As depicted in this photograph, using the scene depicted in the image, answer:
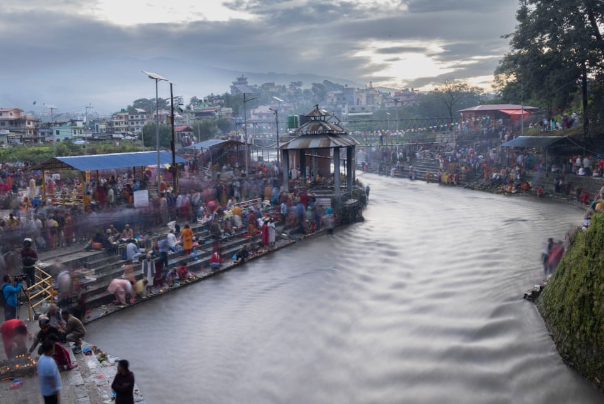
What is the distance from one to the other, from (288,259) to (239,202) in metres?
5.79

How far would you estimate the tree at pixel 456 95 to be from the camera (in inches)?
2753

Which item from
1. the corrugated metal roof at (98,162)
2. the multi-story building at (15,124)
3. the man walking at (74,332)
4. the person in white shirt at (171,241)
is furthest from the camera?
the multi-story building at (15,124)

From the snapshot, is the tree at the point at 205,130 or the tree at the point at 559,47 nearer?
the tree at the point at 559,47

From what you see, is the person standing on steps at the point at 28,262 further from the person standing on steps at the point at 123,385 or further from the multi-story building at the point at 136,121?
the multi-story building at the point at 136,121

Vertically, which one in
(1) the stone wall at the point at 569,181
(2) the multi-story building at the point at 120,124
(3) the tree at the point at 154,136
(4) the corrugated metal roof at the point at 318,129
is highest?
(2) the multi-story building at the point at 120,124

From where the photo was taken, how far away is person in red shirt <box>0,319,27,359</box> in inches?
346

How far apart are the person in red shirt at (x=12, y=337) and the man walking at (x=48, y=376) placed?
91.1 inches

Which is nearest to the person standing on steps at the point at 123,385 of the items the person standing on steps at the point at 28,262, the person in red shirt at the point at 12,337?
the person in red shirt at the point at 12,337

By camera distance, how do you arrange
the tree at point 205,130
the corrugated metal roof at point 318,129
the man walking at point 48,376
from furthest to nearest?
1. the tree at point 205,130
2. the corrugated metal roof at point 318,129
3. the man walking at point 48,376

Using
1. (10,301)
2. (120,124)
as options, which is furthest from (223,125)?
(10,301)

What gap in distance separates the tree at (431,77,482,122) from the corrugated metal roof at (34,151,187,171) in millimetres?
47833

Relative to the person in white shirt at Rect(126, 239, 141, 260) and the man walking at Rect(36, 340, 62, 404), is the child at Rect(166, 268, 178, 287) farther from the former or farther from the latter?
the man walking at Rect(36, 340, 62, 404)

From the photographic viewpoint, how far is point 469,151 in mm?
41406

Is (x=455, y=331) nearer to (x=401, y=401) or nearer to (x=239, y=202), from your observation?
(x=401, y=401)
